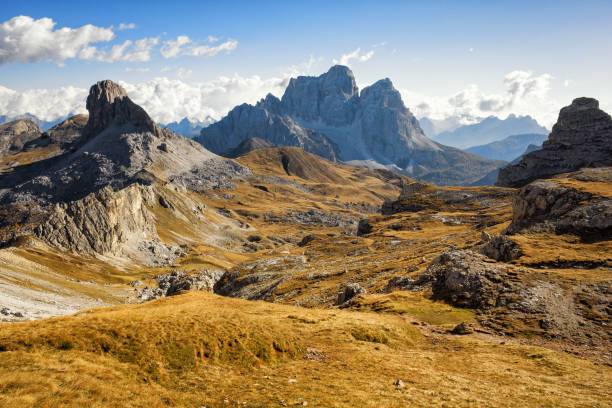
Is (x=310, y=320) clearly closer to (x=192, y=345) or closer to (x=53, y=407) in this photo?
(x=192, y=345)

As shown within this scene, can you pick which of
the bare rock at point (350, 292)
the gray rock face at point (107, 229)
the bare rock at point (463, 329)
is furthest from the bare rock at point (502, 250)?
the gray rock face at point (107, 229)

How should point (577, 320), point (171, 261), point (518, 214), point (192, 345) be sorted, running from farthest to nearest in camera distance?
1. point (171, 261)
2. point (518, 214)
3. point (577, 320)
4. point (192, 345)

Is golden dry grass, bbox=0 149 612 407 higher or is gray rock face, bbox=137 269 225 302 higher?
golden dry grass, bbox=0 149 612 407

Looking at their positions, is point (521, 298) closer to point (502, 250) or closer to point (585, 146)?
point (502, 250)

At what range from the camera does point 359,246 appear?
5369 inches

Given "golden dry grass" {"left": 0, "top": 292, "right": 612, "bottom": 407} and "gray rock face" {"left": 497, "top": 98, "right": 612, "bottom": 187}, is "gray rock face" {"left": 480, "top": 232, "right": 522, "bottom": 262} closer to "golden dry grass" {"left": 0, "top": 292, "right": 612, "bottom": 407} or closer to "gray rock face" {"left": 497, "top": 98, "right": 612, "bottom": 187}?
"golden dry grass" {"left": 0, "top": 292, "right": 612, "bottom": 407}

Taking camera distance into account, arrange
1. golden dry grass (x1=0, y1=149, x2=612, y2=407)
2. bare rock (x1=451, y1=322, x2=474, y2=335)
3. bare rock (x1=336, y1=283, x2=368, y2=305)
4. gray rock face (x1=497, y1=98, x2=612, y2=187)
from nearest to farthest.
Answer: golden dry grass (x1=0, y1=149, x2=612, y2=407) → bare rock (x1=451, y1=322, x2=474, y2=335) → bare rock (x1=336, y1=283, x2=368, y2=305) → gray rock face (x1=497, y1=98, x2=612, y2=187)

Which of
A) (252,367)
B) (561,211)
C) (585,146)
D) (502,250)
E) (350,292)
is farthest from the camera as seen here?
(585,146)

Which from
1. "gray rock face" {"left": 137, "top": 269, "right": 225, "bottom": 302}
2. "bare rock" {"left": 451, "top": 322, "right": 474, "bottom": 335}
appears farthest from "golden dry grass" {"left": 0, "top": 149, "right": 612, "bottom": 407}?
"gray rock face" {"left": 137, "top": 269, "right": 225, "bottom": 302}

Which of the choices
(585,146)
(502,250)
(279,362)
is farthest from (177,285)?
(585,146)

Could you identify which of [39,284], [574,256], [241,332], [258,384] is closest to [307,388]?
[258,384]

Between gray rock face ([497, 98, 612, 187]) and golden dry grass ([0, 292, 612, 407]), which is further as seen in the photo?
gray rock face ([497, 98, 612, 187])

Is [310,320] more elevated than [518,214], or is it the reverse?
[518,214]

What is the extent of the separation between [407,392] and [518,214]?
70.0 meters
